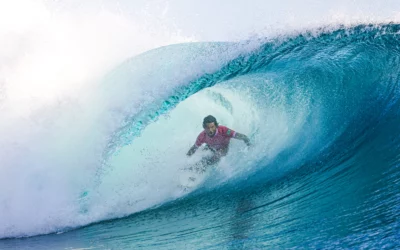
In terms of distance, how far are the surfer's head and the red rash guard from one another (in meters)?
0.15

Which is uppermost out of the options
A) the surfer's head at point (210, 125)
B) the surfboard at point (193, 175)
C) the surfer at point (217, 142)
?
the surfer's head at point (210, 125)

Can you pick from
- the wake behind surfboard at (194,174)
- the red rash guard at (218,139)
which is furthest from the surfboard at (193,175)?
the red rash guard at (218,139)

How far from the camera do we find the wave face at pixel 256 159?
12.6 feet

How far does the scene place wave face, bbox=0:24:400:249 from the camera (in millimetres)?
3828

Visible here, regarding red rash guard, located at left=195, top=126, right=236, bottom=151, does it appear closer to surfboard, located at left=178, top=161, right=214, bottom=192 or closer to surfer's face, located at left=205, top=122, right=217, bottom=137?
surfer's face, located at left=205, top=122, right=217, bottom=137

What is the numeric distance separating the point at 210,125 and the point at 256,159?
3.23 feet

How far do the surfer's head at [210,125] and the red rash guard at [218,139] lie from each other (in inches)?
5.8

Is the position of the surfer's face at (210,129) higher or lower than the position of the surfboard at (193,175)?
higher

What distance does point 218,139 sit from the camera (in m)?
6.46

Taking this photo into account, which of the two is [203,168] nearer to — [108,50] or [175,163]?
[175,163]

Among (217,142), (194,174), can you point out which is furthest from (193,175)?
(217,142)

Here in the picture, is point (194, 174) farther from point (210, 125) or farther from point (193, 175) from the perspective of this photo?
point (210, 125)

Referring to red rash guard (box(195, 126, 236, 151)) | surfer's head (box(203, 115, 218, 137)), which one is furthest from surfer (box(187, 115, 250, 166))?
surfer's head (box(203, 115, 218, 137))

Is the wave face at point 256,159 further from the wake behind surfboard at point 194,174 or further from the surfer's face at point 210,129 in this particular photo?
the surfer's face at point 210,129
